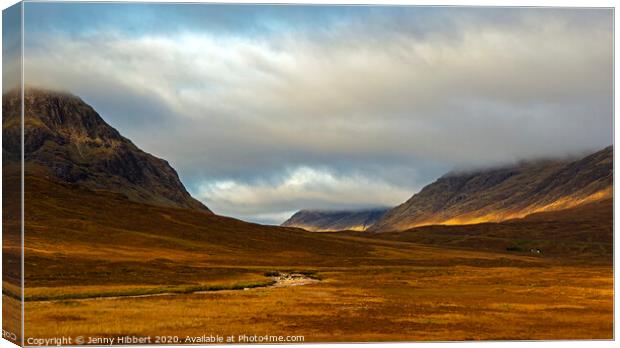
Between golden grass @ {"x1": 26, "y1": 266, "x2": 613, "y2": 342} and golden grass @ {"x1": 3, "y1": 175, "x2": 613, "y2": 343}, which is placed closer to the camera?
golden grass @ {"x1": 26, "y1": 266, "x2": 613, "y2": 342}

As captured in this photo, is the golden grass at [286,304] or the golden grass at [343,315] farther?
the golden grass at [286,304]

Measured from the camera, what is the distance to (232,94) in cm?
6438

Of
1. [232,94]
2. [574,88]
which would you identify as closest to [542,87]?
[574,88]

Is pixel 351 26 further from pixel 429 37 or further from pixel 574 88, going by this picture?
pixel 574 88

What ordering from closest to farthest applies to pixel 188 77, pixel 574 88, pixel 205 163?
1. pixel 188 77
2. pixel 574 88
3. pixel 205 163

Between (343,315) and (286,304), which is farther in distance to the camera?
(286,304)

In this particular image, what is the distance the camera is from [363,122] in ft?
241

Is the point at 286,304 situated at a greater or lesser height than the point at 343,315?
greater

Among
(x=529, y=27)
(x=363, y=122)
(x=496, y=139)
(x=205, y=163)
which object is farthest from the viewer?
(x=496, y=139)

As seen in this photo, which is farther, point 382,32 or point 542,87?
point 542,87

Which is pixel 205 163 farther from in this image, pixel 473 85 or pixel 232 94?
pixel 473 85

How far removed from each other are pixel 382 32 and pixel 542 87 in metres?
18.7

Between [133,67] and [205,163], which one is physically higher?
[133,67]

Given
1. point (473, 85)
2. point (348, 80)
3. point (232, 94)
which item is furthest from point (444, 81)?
point (232, 94)
